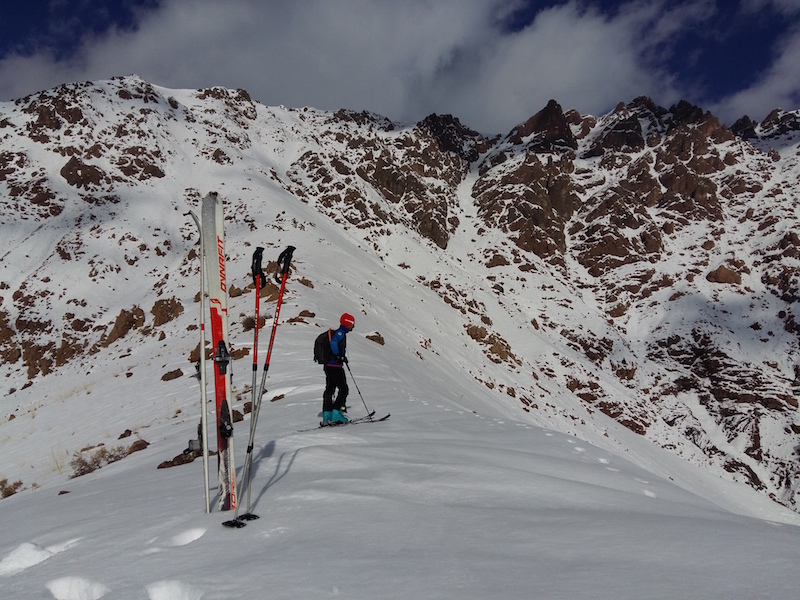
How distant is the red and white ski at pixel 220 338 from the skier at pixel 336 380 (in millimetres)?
4115

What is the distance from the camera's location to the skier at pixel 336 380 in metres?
8.39

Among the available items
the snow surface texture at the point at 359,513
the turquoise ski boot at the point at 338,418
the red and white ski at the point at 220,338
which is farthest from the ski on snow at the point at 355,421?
the red and white ski at the point at 220,338

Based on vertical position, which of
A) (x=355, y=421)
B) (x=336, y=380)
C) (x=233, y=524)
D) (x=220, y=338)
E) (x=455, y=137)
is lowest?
(x=355, y=421)

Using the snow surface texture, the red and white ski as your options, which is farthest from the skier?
the red and white ski

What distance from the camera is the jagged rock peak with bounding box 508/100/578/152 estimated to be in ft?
345

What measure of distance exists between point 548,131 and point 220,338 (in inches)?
4517

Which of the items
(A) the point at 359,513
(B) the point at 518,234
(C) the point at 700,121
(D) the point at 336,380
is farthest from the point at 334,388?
(C) the point at 700,121

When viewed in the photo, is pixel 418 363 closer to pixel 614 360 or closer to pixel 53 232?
pixel 53 232

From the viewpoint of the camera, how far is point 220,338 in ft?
13.8

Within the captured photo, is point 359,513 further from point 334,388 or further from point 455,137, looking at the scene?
point 455,137

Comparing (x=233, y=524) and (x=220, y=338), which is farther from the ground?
(x=220, y=338)

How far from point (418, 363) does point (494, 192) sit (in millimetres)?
73908

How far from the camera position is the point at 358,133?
9112cm

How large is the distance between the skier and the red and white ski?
4.11m
